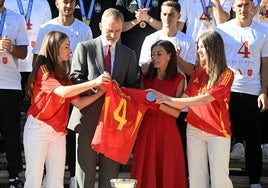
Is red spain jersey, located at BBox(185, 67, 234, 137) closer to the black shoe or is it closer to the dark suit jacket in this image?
the dark suit jacket

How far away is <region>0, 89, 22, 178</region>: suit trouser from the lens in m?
7.04

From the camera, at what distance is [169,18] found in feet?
23.7

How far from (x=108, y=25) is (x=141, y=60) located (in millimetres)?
1122

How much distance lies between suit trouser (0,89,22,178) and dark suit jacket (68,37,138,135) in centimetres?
92

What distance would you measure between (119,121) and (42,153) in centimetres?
81

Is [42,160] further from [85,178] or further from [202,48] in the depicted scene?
[202,48]

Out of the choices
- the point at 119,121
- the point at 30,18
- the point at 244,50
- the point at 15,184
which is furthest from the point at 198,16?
the point at 15,184

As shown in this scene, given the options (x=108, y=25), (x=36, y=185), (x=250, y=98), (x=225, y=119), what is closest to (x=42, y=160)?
(x=36, y=185)

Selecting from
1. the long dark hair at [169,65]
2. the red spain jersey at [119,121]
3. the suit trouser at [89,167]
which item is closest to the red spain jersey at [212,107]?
the long dark hair at [169,65]

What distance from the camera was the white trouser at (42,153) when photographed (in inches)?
249

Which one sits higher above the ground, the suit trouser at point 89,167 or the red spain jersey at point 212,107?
the red spain jersey at point 212,107

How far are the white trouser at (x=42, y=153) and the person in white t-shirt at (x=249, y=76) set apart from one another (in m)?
2.10

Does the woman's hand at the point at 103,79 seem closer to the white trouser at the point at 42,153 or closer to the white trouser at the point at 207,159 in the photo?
the white trouser at the point at 42,153

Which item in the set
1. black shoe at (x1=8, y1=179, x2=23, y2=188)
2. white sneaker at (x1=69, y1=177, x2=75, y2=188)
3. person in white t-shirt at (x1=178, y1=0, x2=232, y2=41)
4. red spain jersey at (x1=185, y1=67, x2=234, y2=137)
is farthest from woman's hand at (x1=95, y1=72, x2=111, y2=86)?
person in white t-shirt at (x1=178, y1=0, x2=232, y2=41)
